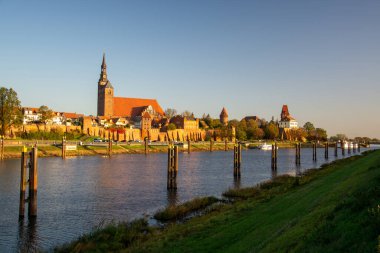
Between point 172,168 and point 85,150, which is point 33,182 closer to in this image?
point 172,168

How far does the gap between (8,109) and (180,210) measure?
74.8m

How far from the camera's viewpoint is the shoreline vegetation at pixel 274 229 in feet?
26.7

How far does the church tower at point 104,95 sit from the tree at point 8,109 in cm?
9177

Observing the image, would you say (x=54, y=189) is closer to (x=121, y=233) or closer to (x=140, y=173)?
(x=140, y=173)

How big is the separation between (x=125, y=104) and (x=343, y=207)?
188372 millimetres

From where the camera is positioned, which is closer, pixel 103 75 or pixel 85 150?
pixel 85 150

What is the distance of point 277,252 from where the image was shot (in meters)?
8.88

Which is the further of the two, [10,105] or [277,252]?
[10,105]

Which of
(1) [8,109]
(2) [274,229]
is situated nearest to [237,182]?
(2) [274,229]

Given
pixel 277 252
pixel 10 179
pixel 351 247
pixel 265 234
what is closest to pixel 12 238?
pixel 265 234

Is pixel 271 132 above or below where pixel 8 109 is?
below

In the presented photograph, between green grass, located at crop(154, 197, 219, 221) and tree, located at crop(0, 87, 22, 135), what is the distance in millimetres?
72458

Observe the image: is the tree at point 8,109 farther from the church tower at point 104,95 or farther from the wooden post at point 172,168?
the church tower at point 104,95

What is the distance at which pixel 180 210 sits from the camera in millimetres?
25438
